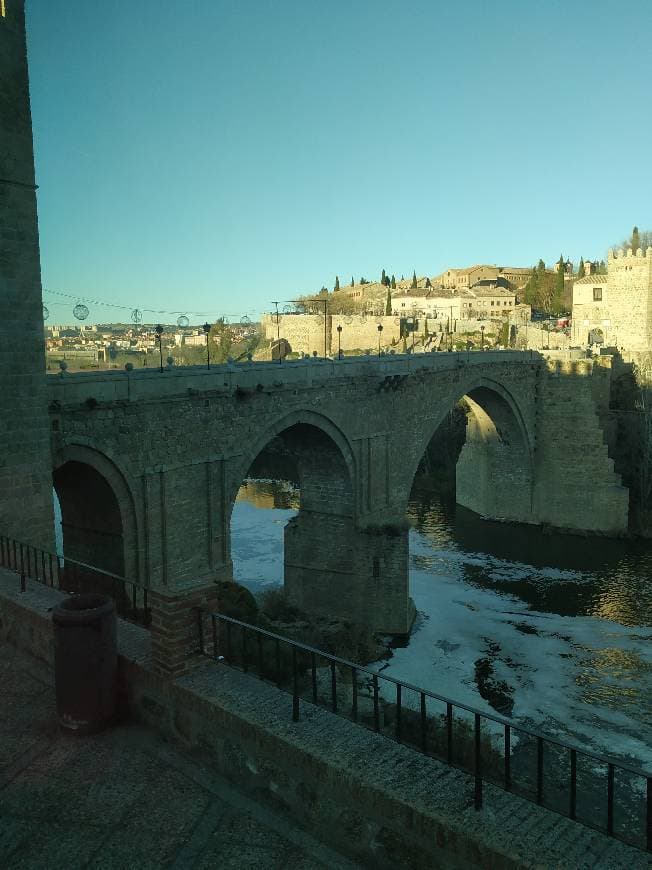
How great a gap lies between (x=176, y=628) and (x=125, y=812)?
1.32m

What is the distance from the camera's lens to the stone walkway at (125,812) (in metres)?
4.73

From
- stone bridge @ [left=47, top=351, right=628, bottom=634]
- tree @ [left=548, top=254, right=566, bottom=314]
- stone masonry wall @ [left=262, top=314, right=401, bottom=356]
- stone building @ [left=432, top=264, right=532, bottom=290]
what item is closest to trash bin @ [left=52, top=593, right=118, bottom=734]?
stone bridge @ [left=47, top=351, right=628, bottom=634]

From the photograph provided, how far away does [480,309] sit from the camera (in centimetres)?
7800

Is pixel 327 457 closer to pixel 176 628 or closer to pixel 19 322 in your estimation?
pixel 19 322

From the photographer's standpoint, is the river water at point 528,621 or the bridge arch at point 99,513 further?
the river water at point 528,621

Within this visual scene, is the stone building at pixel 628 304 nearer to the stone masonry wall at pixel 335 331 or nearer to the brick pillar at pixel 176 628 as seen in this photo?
the stone masonry wall at pixel 335 331

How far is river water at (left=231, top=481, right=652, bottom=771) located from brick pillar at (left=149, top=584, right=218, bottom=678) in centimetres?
1201

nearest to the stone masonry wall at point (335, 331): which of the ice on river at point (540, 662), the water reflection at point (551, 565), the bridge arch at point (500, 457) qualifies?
the bridge arch at point (500, 457)

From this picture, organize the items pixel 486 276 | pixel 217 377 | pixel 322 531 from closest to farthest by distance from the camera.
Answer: pixel 217 377
pixel 322 531
pixel 486 276

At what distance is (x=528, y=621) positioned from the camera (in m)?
22.6

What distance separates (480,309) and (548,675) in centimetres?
6324

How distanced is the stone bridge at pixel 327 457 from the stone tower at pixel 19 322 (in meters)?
0.55

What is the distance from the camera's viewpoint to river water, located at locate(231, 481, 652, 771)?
16.8 metres

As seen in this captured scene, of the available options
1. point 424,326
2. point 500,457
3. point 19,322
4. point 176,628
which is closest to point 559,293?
point 424,326
